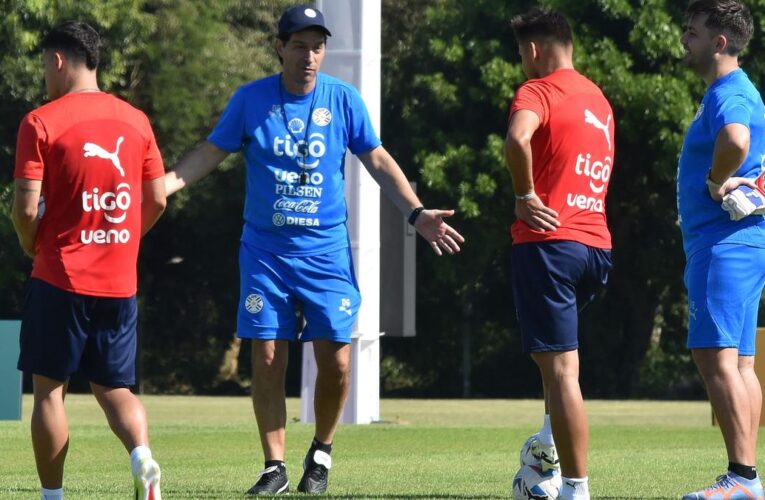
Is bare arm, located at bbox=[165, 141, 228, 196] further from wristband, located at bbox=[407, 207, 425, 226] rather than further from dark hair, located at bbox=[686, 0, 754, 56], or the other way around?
dark hair, located at bbox=[686, 0, 754, 56]

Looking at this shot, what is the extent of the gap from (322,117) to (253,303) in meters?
1.03

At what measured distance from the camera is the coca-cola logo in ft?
26.1

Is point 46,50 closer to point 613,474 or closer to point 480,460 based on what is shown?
point 613,474

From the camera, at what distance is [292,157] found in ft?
26.2

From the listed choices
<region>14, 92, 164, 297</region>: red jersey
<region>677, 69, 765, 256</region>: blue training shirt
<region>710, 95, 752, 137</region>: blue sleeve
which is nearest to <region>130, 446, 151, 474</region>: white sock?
<region>14, 92, 164, 297</region>: red jersey

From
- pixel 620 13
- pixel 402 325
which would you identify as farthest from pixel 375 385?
pixel 620 13

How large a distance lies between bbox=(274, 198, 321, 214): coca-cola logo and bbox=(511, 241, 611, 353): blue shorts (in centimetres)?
137

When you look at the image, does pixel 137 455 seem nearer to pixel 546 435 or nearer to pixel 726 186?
pixel 546 435

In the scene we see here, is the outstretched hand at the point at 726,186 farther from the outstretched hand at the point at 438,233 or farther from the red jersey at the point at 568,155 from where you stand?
the outstretched hand at the point at 438,233

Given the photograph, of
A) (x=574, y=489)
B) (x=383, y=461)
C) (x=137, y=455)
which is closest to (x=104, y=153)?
(x=137, y=455)

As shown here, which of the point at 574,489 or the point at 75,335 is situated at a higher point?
the point at 75,335

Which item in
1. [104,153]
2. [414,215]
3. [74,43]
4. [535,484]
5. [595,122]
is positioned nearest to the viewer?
[104,153]

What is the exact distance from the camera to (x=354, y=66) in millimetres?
15367

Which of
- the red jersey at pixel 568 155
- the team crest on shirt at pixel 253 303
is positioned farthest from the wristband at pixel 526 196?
the team crest on shirt at pixel 253 303
